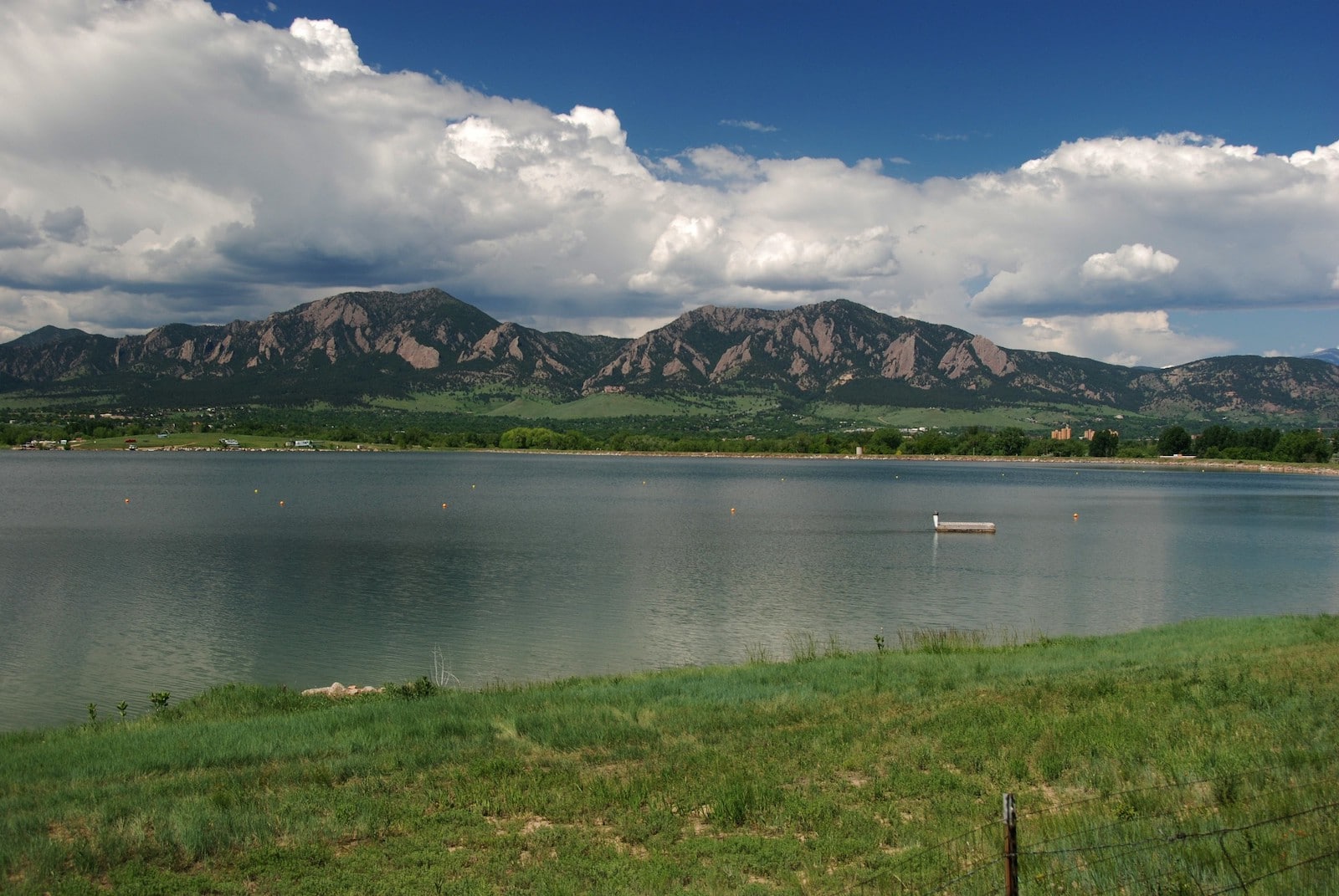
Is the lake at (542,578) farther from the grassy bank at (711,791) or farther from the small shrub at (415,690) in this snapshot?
the grassy bank at (711,791)

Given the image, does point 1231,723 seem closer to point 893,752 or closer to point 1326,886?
point 893,752

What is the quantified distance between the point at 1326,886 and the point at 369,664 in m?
23.3

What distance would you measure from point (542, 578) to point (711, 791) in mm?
32267

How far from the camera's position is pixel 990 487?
418ft

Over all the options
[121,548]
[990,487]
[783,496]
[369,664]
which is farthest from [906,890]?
[990,487]

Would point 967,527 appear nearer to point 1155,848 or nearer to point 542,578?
point 542,578

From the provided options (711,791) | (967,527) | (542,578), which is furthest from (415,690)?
(967,527)

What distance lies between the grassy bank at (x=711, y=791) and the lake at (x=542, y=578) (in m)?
9.92

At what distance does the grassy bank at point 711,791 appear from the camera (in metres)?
8.44

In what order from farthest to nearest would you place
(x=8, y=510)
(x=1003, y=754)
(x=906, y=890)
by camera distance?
(x=8, y=510) < (x=1003, y=754) < (x=906, y=890)

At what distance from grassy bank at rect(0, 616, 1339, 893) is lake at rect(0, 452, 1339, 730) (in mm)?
9921

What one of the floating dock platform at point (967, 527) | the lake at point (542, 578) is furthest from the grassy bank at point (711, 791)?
the floating dock platform at point (967, 527)

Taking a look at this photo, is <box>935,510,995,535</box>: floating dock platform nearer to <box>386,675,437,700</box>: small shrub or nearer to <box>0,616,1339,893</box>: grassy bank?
<box>0,616,1339,893</box>: grassy bank

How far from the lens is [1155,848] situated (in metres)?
8.29
